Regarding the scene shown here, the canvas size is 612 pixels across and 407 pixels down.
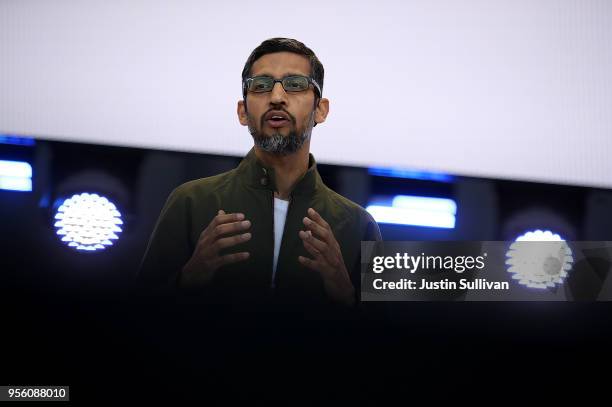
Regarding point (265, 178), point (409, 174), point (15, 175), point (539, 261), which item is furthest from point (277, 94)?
point (539, 261)

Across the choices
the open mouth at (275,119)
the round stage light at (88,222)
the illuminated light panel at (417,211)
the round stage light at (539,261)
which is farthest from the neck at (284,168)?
the round stage light at (539,261)

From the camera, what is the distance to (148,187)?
8.36 feet

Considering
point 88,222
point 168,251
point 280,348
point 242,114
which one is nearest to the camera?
point 280,348

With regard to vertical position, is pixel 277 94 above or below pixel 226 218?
above

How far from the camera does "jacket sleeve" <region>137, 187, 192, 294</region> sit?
2.20 meters

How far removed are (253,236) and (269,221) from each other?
0.07 metres

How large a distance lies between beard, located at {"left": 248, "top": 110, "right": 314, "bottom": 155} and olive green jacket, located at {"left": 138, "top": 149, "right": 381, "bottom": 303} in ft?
0.22

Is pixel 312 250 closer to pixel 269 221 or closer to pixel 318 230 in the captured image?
pixel 318 230

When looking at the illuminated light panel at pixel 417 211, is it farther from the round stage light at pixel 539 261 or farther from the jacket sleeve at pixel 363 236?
the round stage light at pixel 539 261

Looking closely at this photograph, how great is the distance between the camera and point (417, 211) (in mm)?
→ 2719

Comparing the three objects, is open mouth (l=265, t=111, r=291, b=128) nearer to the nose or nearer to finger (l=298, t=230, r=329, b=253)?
the nose

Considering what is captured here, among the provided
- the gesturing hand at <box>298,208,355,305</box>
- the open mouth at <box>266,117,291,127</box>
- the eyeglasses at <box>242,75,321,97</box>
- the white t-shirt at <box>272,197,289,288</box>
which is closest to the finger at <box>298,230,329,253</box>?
the gesturing hand at <box>298,208,355,305</box>

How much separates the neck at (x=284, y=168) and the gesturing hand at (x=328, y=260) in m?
0.14

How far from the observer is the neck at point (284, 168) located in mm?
2277
